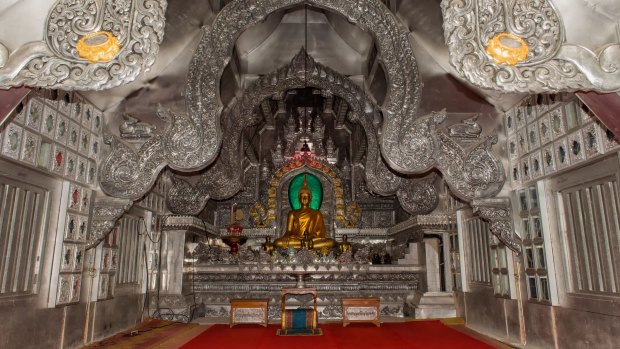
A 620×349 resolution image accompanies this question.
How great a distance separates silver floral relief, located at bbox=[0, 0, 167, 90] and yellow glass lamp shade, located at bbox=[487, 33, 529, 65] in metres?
2.51

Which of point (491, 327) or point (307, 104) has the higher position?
point (307, 104)

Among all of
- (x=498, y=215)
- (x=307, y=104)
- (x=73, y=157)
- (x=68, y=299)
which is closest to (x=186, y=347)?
(x=68, y=299)

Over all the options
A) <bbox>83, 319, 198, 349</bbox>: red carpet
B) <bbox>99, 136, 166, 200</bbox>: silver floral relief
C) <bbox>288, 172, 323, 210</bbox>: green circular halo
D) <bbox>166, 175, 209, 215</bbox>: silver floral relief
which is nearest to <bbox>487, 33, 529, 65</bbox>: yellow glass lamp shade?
<bbox>99, 136, 166, 200</bbox>: silver floral relief

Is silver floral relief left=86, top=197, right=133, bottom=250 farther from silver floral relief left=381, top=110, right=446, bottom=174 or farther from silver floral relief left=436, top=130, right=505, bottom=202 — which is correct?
silver floral relief left=436, top=130, right=505, bottom=202

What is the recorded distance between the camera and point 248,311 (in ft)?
24.0

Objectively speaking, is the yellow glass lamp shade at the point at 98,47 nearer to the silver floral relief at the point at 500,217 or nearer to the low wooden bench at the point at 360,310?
the silver floral relief at the point at 500,217

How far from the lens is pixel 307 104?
12.5 metres

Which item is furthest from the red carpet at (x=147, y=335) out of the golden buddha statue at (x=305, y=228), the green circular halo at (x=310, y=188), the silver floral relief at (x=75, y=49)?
the green circular halo at (x=310, y=188)

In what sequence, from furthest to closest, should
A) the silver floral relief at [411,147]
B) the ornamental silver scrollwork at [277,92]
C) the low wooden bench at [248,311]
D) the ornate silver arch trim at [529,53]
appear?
1. the ornamental silver scrollwork at [277,92]
2. the low wooden bench at [248,311]
3. the silver floral relief at [411,147]
4. the ornate silver arch trim at [529,53]

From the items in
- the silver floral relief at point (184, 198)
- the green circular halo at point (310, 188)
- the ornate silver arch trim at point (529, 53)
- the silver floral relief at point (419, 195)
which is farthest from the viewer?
the green circular halo at point (310, 188)

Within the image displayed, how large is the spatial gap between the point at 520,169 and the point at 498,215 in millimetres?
676

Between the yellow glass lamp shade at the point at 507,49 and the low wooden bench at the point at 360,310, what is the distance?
506 centimetres

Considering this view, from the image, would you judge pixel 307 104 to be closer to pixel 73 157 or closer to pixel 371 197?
pixel 371 197

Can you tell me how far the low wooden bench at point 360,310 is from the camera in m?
7.28
